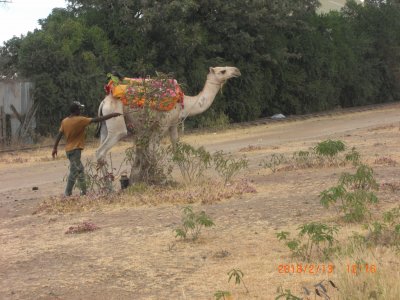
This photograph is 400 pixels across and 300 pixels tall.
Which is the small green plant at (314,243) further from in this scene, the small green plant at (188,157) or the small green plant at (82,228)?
the small green plant at (188,157)

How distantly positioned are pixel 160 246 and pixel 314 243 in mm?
1782

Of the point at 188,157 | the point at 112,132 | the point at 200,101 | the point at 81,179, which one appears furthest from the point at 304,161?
the point at 81,179

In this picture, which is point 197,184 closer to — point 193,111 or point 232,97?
point 193,111

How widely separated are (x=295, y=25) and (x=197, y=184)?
24.4 metres

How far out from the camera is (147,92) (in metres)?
11.5

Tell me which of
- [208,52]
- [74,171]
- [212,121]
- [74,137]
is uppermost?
[208,52]

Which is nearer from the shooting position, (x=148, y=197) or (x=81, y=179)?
(x=148, y=197)

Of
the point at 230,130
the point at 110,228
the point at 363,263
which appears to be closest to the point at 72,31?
the point at 230,130

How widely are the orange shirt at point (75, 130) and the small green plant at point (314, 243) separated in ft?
17.7

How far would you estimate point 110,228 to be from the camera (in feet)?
28.5

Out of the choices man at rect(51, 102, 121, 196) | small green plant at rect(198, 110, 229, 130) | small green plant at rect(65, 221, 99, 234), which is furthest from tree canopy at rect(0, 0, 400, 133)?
small green plant at rect(65, 221, 99, 234)

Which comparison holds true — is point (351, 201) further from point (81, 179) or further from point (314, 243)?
point (81, 179)

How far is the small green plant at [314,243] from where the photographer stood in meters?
6.32
